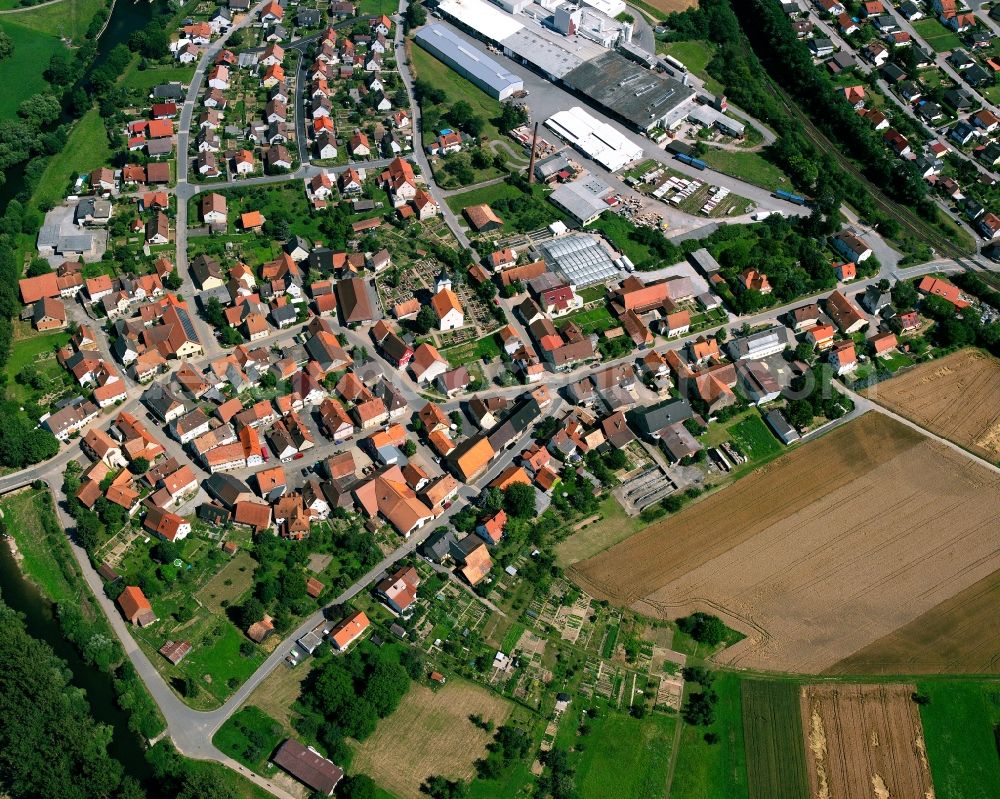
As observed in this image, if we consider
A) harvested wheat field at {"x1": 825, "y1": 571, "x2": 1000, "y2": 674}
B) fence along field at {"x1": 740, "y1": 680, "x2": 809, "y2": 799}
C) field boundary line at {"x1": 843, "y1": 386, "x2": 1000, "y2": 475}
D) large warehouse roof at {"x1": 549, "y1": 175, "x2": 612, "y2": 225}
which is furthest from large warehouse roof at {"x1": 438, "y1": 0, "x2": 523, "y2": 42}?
fence along field at {"x1": 740, "y1": 680, "x2": 809, "y2": 799}

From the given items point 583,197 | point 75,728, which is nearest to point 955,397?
point 583,197

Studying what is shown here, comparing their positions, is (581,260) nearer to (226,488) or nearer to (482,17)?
(226,488)

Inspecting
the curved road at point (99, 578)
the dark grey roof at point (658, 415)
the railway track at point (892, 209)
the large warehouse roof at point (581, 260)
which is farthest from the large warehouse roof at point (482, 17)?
the dark grey roof at point (658, 415)

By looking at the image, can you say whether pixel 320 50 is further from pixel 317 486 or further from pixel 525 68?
pixel 317 486

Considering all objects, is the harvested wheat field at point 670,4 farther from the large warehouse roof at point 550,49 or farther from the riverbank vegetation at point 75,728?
the riverbank vegetation at point 75,728

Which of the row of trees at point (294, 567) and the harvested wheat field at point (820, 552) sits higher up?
the harvested wheat field at point (820, 552)

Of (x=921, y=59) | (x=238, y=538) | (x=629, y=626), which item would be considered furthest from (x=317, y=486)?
(x=921, y=59)
